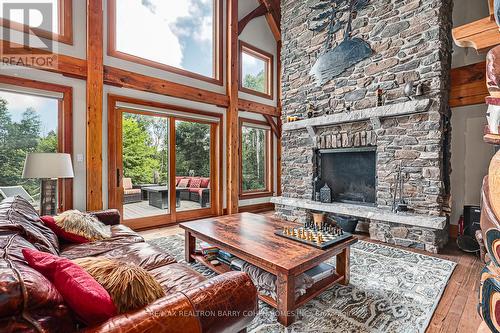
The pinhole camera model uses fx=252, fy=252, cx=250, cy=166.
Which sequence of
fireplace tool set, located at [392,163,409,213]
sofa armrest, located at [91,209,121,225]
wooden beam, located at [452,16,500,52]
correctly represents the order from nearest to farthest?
1. wooden beam, located at [452,16,500,52]
2. sofa armrest, located at [91,209,121,225]
3. fireplace tool set, located at [392,163,409,213]

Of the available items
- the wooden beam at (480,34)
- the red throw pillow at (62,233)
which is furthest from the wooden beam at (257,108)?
the wooden beam at (480,34)

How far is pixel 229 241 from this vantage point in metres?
2.16

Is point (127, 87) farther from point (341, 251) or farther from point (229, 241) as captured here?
point (341, 251)

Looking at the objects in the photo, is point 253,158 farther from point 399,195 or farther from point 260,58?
point 399,195

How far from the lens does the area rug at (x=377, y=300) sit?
1716mm

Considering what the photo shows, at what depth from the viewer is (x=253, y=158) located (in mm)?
6234

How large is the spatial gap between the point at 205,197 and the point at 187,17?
3.57 metres

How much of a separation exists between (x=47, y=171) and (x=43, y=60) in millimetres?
1766

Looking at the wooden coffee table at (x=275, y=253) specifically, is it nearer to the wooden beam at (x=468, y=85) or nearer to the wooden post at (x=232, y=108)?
the wooden post at (x=232, y=108)

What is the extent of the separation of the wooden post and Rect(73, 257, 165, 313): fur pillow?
14.0 feet

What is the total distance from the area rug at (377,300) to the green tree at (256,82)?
4.50 metres

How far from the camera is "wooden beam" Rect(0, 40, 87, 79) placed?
3178 millimetres

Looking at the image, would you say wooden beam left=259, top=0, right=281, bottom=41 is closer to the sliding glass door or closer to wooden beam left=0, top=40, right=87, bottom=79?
the sliding glass door

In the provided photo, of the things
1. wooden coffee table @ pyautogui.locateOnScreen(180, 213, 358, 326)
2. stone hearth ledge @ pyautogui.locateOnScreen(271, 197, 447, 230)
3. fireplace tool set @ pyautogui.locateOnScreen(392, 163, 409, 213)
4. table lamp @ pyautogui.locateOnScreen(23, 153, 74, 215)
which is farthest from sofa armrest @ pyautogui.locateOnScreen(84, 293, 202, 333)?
fireplace tool set @ pyautogui.locateOnScreen(392, 163, 409, 213)
